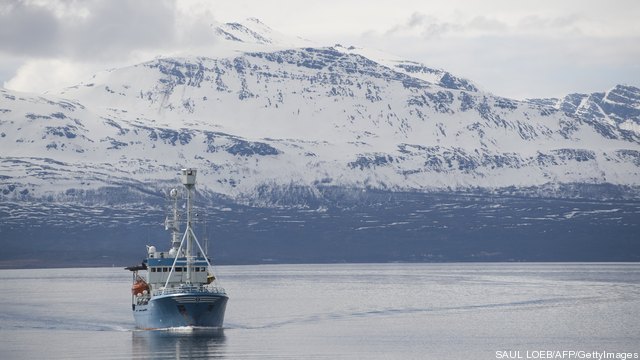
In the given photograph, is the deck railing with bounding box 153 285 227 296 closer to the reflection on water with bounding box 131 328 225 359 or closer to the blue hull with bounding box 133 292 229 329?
the blue hull with bounding box 133 292 229 329

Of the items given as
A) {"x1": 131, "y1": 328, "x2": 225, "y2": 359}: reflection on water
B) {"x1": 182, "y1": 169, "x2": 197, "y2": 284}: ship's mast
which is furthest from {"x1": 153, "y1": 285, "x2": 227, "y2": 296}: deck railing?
{"x1": 131, "y1": 328, "x2": 225, "y2": 359}: reflection on water

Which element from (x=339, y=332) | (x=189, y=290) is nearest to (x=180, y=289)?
(x=189, y=290)

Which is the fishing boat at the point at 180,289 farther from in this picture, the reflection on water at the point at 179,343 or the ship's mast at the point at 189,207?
the reflection on water at the point at 179,343

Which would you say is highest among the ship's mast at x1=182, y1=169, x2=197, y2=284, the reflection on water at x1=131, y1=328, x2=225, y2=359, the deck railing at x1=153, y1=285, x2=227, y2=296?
the ship's mast at x1=182, y1=169, x2=197, y2=284

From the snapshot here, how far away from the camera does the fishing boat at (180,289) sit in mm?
141000

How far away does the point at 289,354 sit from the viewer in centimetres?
12331

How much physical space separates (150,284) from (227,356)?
1227 inches

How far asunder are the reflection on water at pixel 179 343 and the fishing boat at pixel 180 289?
3.45ft

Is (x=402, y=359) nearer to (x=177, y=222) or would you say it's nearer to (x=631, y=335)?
(x=631, y=335)

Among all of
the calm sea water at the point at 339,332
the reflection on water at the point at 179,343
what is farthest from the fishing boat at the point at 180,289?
the calm sea water at the point at 339,332

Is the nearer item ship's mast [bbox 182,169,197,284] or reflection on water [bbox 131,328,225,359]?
reflection on water [bbox 131,328,225,359]

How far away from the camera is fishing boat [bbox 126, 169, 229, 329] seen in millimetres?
141000

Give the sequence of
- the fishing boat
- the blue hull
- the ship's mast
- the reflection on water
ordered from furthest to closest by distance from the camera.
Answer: the ship's mast < the fishing boat < the blue hull < the reflection on water

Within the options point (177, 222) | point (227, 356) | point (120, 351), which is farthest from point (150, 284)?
point (227, 356)
